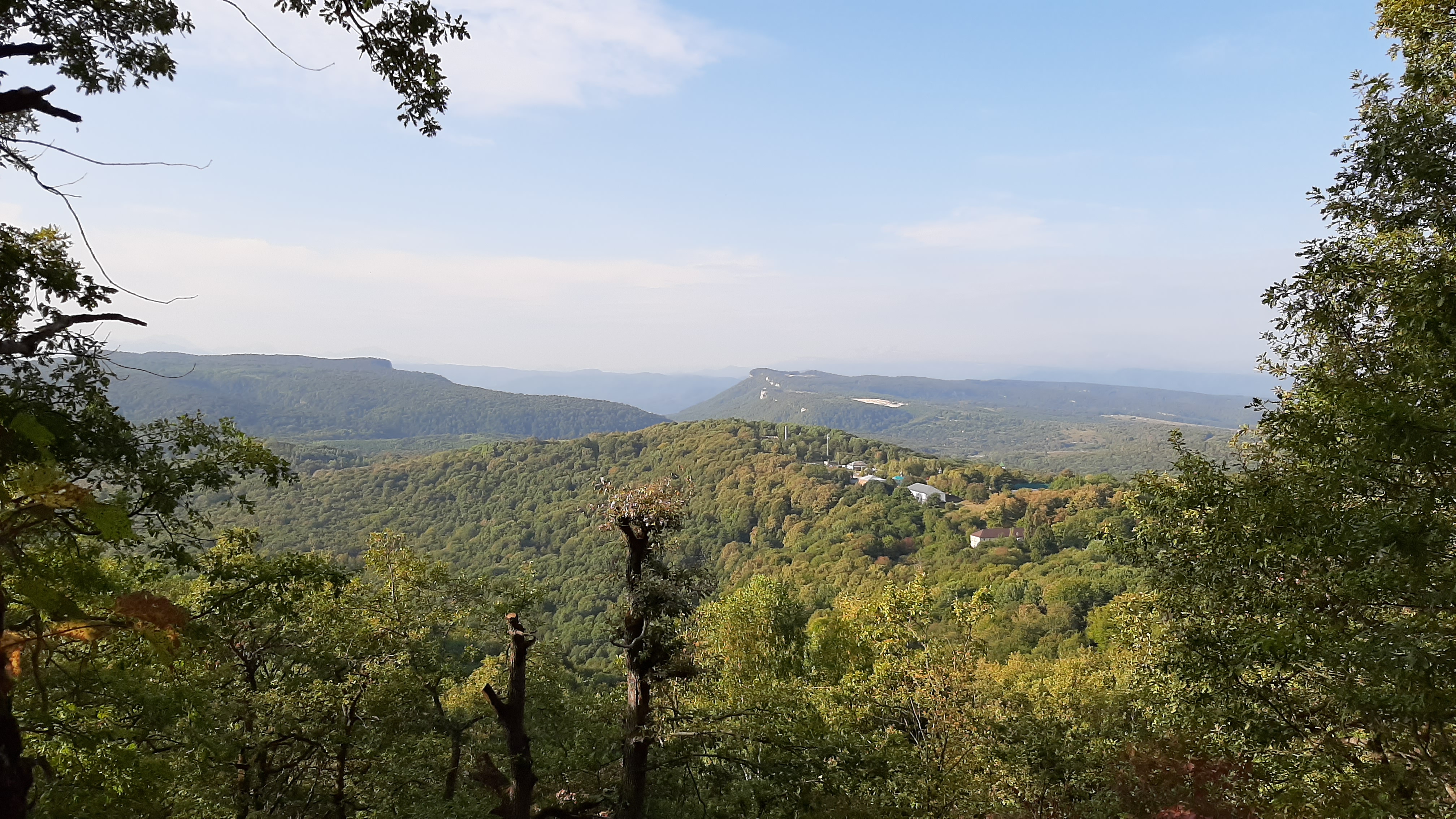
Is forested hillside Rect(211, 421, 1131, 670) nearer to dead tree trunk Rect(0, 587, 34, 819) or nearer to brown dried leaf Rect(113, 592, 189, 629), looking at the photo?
brown dried leaf Rect(113, 592, 189, 629)

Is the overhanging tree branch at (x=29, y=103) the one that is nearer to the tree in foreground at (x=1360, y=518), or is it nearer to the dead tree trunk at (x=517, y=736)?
the dead tree trunk at (x=517, y=736)

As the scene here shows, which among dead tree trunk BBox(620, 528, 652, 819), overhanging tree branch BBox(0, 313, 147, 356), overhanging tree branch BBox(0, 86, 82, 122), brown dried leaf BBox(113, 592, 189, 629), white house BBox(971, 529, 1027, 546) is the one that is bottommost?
white house BBox(971, 529, 1027, 546)

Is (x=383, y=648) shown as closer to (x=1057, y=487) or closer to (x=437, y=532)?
(x=437, y=532)

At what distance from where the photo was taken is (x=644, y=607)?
9320mm

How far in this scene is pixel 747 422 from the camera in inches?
6393

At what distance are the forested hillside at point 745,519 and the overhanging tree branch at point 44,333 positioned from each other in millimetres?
42084

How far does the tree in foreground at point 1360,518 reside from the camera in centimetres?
561

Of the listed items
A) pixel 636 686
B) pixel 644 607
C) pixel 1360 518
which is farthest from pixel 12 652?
pixel 1360 518

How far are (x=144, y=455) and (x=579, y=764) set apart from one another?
30.2 feet

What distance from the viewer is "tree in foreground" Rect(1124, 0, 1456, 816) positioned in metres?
5.61

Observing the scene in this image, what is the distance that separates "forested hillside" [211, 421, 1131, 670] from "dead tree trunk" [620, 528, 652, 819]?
118 feet

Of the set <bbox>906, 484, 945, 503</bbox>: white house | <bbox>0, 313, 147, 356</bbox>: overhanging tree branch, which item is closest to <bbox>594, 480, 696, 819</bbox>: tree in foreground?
<bbox>0, 313, 147, 356</bbox>: overhanging tree branch

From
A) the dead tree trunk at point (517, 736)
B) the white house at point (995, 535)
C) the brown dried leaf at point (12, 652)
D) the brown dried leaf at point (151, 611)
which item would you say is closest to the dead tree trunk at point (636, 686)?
the dead tree trunk at point (517, 736)

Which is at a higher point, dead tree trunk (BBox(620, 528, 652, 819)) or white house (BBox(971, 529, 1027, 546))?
dead tree trunk (BBox(620, 528, 652, 819))
